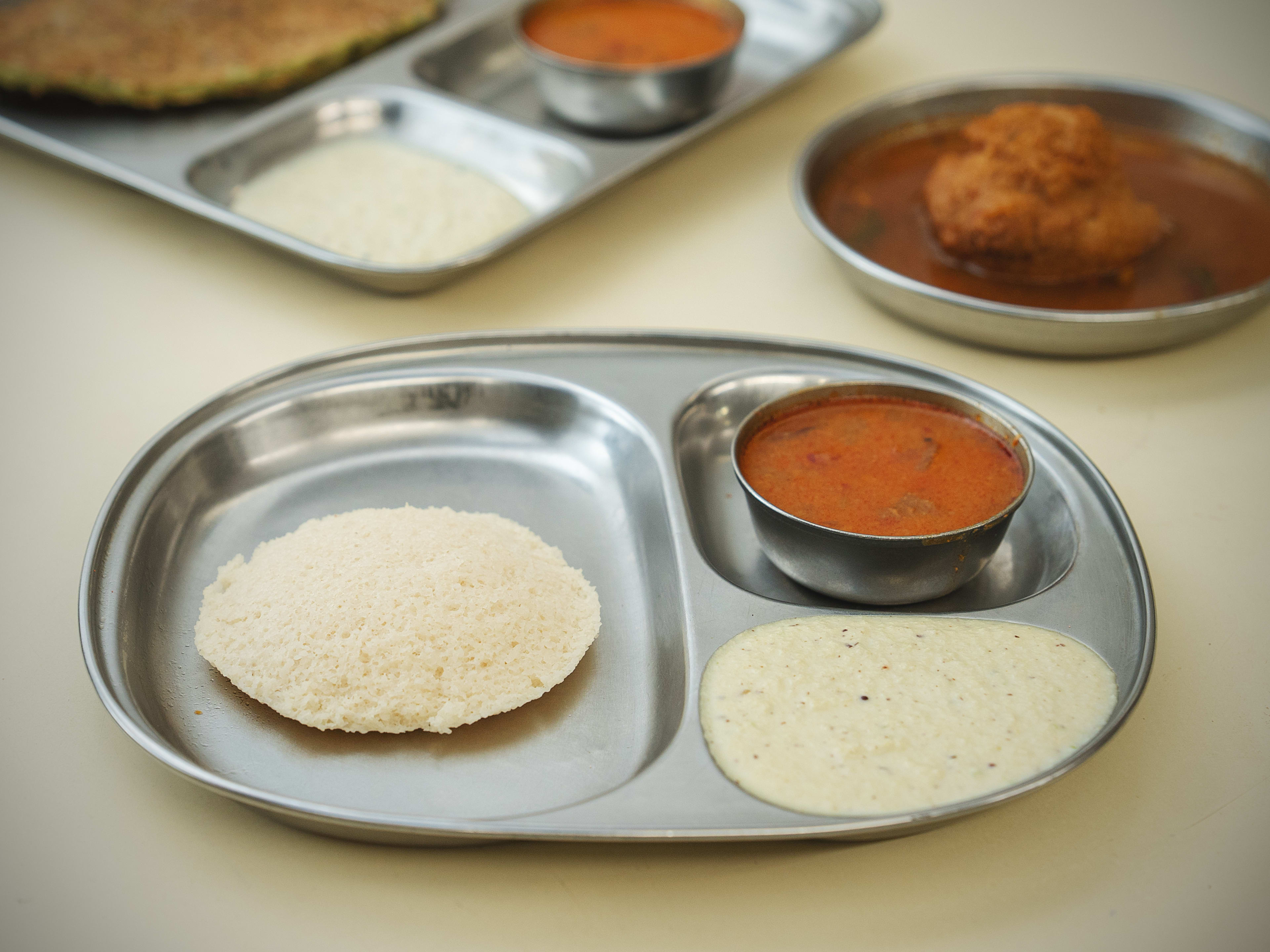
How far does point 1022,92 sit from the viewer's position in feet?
8.05

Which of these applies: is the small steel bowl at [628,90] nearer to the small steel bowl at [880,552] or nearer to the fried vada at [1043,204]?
the fried vada at [1043,204]

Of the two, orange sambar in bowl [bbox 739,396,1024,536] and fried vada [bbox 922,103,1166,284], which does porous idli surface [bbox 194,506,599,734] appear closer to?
orange sambar in bowl [bbox 739,396,1024,536]

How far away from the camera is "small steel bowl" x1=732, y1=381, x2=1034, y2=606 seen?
130cm

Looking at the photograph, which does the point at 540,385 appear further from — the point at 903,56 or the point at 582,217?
the point at 903,56

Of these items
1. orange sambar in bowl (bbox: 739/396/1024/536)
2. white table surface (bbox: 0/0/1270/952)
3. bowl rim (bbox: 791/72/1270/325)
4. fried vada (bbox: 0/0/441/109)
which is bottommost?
white table surface (bbox: 0/0/1270/952)

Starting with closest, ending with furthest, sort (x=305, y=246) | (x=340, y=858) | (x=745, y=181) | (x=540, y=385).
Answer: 1. (x=340, y=858)
2. (x=540, y=385)
3. (x=305, y=246)
4. (x=745, y=181)

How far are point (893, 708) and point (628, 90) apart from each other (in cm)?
159

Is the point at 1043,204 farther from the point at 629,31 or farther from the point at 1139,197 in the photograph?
the point at 629,31

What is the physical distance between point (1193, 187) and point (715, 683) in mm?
1752

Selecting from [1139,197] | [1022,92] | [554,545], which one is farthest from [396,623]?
[1022,92]

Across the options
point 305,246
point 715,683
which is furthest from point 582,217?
point 715,683

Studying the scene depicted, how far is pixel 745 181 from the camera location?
2.49 meters

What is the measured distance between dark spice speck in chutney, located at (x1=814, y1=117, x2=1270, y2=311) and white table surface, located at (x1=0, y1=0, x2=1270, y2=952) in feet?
0.36

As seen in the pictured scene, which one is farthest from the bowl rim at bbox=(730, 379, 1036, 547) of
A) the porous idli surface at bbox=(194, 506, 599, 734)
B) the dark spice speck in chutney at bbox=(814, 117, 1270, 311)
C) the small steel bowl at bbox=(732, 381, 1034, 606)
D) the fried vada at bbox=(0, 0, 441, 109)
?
the fried vada at bbox=(0, 0, 441, 109)
